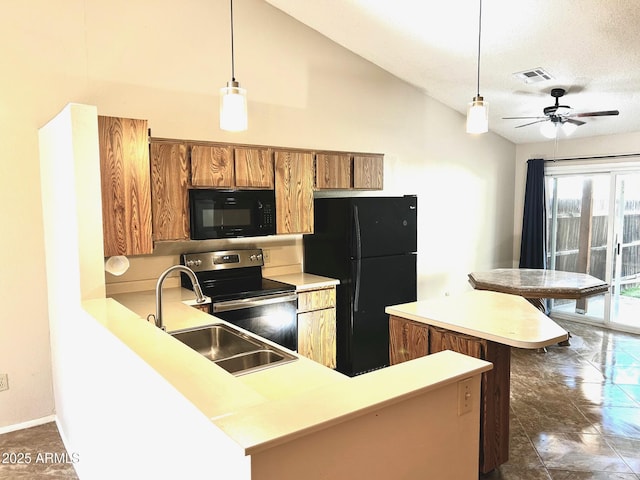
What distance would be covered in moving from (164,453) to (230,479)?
0.47 metres

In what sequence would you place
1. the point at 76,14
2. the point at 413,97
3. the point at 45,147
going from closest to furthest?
the point at 45,147 → the point at 76,14 → the point at 413,97

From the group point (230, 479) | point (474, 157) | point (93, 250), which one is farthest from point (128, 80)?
point (474, 157)

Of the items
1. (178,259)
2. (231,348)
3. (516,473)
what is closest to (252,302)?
(178,259)

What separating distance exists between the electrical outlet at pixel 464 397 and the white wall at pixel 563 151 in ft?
16.7

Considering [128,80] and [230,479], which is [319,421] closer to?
[230,479]

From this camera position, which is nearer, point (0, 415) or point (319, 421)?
point (319, 421)

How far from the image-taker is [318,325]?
3.95 m

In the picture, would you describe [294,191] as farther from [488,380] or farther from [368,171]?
[488,380]

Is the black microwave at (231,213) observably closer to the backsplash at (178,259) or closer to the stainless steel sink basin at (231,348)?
the backsplash at (178,259)

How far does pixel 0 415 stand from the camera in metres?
3.15

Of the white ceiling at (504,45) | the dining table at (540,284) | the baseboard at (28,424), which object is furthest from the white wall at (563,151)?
the baseboard at (28,424)

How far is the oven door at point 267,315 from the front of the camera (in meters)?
3.39

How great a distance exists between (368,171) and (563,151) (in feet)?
9.50

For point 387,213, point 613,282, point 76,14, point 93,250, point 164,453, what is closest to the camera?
point 164,453
